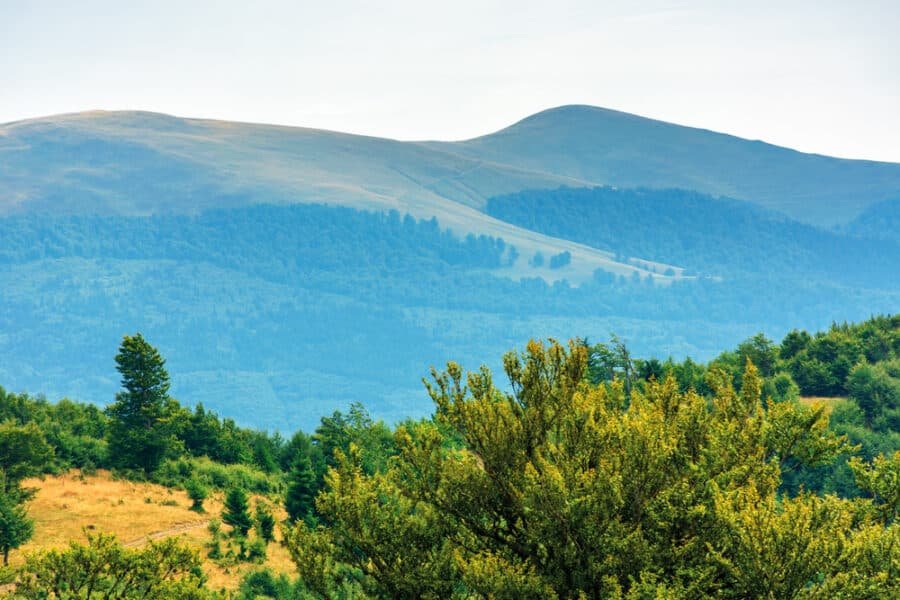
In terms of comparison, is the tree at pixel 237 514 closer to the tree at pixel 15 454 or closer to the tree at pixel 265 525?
the tree at pixel 265 525

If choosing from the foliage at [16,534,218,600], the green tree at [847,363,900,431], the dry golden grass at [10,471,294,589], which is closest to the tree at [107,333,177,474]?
the dry golden grass at [10,471,294,589]

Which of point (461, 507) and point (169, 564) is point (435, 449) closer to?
point (461, 507)

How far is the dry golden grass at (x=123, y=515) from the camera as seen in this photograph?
53375 mm

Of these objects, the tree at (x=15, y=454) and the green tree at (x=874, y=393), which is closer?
the tree at (x=15, y=454)

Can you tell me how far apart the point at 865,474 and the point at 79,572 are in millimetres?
20336

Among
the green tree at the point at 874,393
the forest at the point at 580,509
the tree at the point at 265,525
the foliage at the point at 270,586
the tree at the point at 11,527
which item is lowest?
the tree at the point at 265,525

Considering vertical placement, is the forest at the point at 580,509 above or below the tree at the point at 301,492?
above

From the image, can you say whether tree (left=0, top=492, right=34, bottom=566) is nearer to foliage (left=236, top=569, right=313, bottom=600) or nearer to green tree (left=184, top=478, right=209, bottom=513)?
foliage (left=236, top=569, right=313, bottom=600)

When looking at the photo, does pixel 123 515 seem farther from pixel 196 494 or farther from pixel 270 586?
pixel 270 586

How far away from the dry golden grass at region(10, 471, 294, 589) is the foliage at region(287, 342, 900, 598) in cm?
2717

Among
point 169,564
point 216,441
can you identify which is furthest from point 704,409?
point 216,441

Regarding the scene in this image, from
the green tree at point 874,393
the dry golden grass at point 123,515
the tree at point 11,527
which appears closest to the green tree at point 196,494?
the dry golden grass at point 123,515

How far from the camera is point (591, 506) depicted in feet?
71.4

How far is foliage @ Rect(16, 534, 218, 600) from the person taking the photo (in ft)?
92.0
